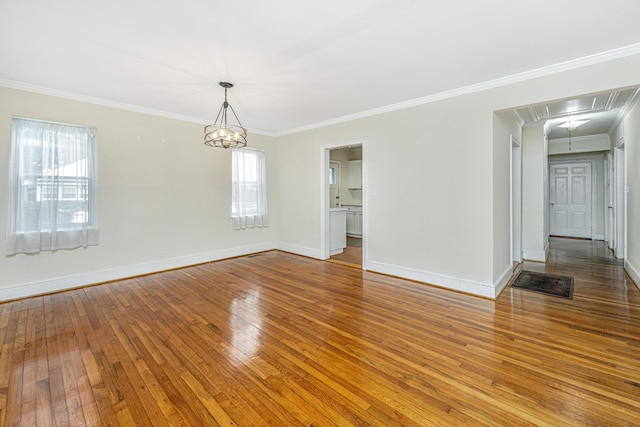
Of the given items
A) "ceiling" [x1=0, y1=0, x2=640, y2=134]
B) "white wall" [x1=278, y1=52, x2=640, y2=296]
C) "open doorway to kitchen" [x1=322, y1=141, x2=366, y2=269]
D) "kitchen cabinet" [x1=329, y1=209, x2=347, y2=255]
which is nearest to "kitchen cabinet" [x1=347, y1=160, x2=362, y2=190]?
"open doorway to kitchen" [x1=322, y1=141, x2=366, y2=269]

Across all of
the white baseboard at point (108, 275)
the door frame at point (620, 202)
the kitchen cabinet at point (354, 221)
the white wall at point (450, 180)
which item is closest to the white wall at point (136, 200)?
the white baseboard at point (108, 275)

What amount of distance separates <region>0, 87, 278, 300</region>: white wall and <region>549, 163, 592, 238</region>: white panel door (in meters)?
8.63

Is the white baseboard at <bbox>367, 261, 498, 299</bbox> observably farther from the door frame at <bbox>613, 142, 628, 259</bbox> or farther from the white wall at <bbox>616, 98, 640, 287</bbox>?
the door frame at <bbox>613, 142, 628, 259</bbox>

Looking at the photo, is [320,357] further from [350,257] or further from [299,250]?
[299,250]

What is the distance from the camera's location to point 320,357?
2.28 metres

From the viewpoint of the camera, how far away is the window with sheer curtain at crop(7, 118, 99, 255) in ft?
11.6

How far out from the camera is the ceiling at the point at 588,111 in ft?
12.8

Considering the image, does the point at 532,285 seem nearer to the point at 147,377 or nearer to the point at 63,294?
the point at 147,377

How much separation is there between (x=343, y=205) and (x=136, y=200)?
219 inches

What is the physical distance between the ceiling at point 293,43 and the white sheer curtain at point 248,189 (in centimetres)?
198

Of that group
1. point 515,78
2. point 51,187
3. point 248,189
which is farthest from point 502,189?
point 51,187

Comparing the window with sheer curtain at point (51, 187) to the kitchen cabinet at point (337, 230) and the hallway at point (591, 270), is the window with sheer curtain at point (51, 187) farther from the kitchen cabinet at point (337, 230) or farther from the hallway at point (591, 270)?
the hallway at point (591, 270)

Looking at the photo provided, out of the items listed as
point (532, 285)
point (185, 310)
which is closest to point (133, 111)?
point (185, 310)

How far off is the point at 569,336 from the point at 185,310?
3847mm
